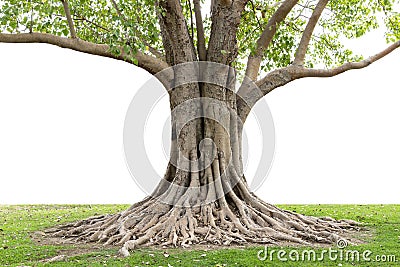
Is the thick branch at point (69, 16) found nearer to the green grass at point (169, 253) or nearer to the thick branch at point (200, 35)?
the thick branch at point (200, 35)

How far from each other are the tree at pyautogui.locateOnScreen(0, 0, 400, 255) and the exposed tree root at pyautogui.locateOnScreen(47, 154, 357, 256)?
0.02m

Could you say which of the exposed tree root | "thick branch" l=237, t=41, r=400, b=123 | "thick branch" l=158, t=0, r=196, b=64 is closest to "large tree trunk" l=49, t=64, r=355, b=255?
the exposed tree root

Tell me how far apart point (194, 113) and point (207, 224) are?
7.09 ft

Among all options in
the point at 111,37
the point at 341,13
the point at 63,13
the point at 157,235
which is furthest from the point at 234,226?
the point at 341,13

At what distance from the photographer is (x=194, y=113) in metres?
9.90

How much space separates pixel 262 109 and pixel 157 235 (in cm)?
378

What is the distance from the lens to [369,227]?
10.7 m

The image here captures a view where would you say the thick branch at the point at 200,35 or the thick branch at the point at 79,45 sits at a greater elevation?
the thick branch at the point at 200,35

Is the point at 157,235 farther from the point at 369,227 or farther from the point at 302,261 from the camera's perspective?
the point at 369,227

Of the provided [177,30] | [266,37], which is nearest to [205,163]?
[177,30]

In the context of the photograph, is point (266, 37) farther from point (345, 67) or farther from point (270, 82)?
point (345, 67)

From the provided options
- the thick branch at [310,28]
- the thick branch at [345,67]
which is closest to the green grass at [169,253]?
the thick branch at [345,67]

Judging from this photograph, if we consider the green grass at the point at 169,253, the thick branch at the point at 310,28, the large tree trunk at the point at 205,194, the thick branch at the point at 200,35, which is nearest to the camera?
the green grass at the point at 169,253

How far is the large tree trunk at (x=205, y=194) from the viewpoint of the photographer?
9078mm
